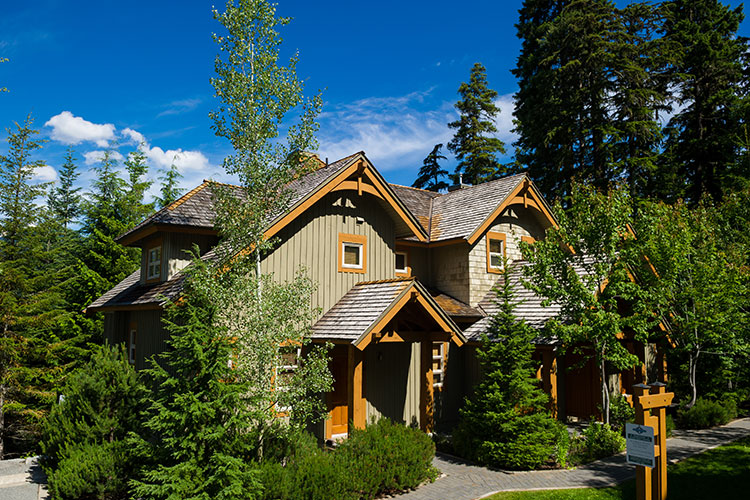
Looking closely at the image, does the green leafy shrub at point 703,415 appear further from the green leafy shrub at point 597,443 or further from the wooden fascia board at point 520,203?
the wooden fascia board at point 520,203

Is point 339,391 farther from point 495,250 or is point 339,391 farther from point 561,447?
point 495,250

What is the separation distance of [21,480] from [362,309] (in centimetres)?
954

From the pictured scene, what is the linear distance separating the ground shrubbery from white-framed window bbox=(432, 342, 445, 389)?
597 centimetres

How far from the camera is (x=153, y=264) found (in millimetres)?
17062

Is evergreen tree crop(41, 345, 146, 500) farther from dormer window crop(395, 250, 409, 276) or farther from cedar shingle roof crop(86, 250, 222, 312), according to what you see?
dormer window crop(395, 250, 409, 276)

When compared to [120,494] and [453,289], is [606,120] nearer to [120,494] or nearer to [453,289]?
[453,289]

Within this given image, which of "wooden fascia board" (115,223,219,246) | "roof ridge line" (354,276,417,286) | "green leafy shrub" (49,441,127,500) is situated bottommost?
"green leafy shrub" (49,441,127,500)

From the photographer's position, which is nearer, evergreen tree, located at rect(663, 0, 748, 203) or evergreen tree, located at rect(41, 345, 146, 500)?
evergreen tree, located at rect(41, 345, 146, 500)

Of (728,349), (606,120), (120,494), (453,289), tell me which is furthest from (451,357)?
(606,120)

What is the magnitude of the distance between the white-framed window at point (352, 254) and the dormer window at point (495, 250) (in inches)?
226

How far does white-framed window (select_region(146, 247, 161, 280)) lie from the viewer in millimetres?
16734

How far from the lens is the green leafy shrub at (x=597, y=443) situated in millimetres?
13575

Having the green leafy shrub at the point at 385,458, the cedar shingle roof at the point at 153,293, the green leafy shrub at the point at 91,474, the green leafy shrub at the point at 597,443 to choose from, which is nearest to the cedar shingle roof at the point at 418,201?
the cedar shingle roof at the point at 153,293

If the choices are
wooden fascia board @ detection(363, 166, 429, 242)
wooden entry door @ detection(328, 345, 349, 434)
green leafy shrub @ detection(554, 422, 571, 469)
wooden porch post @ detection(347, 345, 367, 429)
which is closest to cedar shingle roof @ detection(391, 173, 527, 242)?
wooden fascia board @ detection(363, 166, 429, 242)
